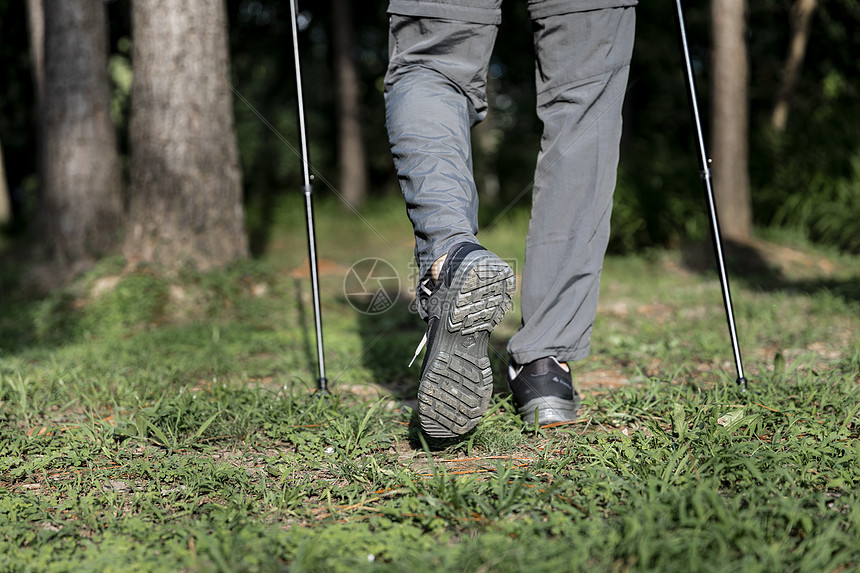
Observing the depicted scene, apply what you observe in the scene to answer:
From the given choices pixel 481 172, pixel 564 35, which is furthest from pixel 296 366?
pixel 481 172

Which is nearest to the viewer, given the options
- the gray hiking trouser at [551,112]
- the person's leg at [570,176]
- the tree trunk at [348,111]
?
the gray hiking trouser at [551,112]

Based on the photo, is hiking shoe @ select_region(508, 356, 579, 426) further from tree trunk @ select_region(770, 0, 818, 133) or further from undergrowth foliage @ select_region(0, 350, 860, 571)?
tree trunk @ select_region(770, 0, 818, 133)

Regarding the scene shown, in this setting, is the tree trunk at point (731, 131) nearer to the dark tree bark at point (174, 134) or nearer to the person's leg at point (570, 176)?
the dark tree bark at point (174, 134)

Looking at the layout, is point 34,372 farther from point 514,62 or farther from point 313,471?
point 514,62

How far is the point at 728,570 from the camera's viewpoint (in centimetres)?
106

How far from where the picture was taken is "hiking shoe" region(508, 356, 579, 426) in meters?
1.79

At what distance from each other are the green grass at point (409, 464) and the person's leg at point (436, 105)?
49 cm

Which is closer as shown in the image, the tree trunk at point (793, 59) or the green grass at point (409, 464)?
the green grass at point (409, 464)

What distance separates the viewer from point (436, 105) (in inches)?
68.0

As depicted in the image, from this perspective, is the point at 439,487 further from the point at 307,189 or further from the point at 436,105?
the point at 307,189

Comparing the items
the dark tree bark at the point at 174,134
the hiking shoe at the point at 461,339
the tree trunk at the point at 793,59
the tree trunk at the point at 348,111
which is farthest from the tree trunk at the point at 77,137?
the tree trunk at the point at 793,59

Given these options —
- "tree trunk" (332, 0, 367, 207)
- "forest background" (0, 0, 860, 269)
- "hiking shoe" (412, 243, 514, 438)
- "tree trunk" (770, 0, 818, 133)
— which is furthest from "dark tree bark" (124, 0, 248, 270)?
"tree trunk" (332, 0, 367, 207)

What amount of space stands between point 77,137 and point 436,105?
14.8ft

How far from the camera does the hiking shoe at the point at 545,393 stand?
179 centimetres
